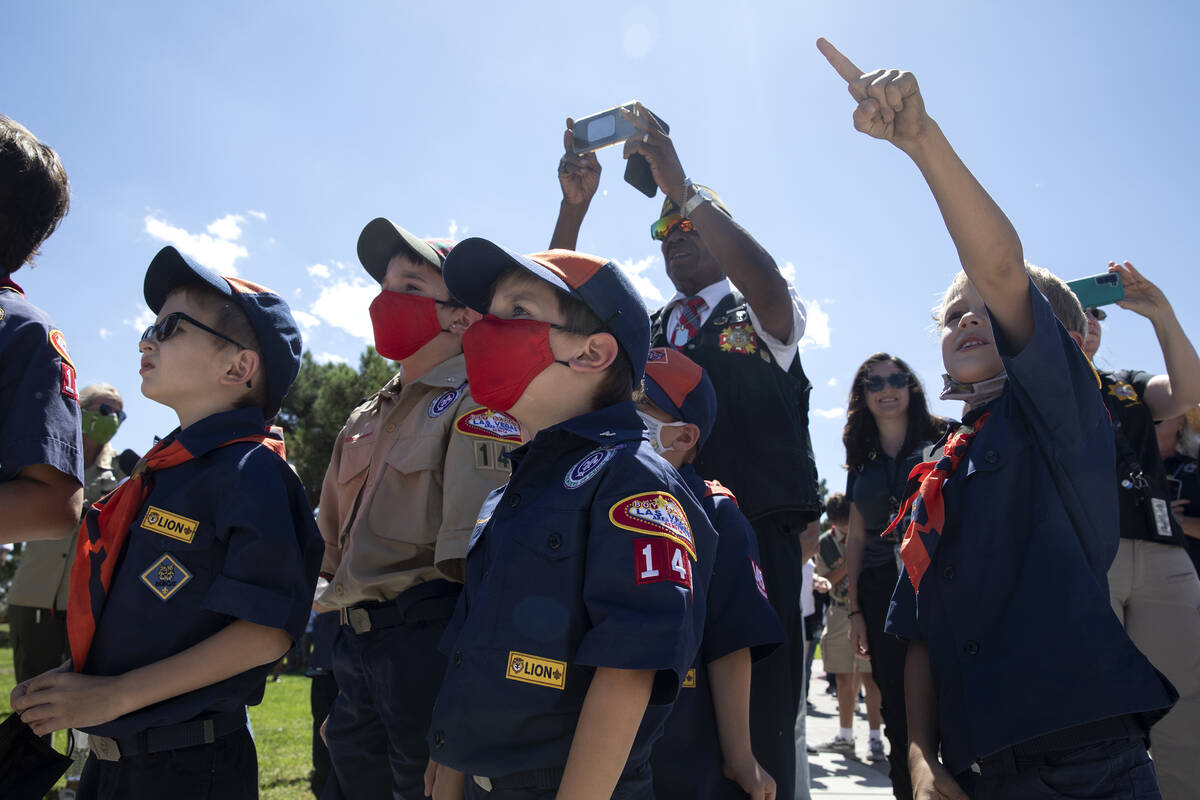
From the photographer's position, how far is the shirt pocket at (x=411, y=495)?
266 cm

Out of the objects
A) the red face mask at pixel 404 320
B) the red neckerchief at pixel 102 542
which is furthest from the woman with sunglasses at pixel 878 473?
the red neckerchief at pixel 102 542

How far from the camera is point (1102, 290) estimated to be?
3639mm

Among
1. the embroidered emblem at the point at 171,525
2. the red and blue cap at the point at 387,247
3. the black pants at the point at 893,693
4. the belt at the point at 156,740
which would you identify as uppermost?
the red and blue cap at the point at 387,247

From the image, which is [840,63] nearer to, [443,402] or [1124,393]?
[443,402]

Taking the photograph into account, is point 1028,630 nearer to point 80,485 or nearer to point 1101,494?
point 1101,494

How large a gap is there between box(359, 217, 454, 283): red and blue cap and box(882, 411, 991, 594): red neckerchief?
1744mm

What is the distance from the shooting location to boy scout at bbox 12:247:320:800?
2090 millimetres

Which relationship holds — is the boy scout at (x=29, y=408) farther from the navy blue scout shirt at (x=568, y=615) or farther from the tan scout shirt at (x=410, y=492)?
the navy blue scout shirt at (x=568, y=615)

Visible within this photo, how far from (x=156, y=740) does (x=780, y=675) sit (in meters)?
1.86

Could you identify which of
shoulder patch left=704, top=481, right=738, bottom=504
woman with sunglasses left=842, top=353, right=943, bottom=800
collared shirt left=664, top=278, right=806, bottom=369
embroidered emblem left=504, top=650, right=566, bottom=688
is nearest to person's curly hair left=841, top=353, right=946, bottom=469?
woman with sunglasses left=842, top=353, right=943, bottom=800

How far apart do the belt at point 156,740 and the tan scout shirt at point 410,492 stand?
0.56m

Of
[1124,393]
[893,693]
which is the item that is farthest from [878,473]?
[1124,393]

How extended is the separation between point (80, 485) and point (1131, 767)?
2.69 metres

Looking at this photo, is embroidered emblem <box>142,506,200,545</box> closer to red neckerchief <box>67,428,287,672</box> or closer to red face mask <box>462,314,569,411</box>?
red neckerchief <box>67,428,287,672</box>
